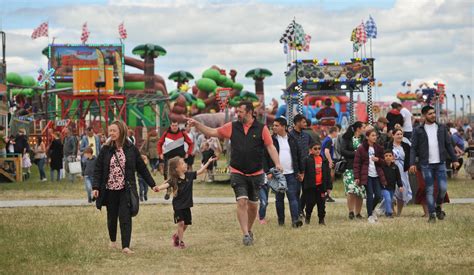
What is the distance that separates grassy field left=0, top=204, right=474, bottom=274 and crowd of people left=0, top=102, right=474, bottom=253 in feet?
1.23

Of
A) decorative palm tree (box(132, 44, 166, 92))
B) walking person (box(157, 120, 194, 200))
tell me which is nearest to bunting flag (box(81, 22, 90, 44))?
decorative palm tree (box(132, 44, 166, 92))

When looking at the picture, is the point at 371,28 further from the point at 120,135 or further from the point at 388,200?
the point at 120,135

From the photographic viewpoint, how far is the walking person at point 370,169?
53.4 feet

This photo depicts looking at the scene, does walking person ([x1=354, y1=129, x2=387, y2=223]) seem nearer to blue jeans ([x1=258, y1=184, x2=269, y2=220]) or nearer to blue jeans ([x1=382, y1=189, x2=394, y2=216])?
blue jeans ([x1=382, y1=189, x2=394, y2=216])

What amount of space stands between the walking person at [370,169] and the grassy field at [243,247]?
Answer: 17.9 inches

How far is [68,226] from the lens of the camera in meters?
16.1

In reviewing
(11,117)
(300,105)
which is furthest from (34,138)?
(300,105)

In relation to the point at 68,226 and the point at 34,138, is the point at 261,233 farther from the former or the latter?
the point at 34,138

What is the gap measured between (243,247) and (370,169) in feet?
13.7

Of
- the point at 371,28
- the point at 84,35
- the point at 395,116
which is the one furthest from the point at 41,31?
the point at 395,116

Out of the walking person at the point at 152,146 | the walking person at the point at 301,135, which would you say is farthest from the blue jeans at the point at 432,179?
the walking person at the point at 152,146

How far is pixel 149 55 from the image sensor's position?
7406 centimetres

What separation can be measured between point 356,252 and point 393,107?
13.1 meters

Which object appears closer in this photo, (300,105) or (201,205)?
(201,205)
